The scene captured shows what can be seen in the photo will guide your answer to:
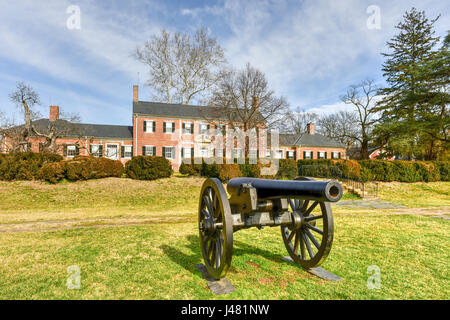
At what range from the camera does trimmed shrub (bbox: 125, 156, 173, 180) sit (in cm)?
1533

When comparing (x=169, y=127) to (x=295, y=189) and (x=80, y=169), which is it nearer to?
(x=80, y=169)

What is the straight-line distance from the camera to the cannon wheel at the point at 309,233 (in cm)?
343

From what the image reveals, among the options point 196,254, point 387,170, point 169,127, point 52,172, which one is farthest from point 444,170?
point 52,172

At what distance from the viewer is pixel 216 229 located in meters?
3.31

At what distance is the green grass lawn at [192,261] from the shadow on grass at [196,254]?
0.06 feet

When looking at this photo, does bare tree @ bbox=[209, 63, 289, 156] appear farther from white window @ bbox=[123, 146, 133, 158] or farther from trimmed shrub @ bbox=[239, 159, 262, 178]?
white window @ bbox=[123, 146, 133, 158]

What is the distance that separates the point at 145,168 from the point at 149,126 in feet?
43.1

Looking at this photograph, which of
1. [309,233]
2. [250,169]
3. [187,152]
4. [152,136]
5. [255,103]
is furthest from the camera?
[187,152]

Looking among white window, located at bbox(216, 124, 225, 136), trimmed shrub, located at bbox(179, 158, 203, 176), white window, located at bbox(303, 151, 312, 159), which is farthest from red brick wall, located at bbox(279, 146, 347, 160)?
trimmed shrub, located at bbox(179, 158, 203, 176)

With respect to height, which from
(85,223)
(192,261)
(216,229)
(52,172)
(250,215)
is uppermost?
(52,172)

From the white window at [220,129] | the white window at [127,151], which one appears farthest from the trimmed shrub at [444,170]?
the white window at [127,151]

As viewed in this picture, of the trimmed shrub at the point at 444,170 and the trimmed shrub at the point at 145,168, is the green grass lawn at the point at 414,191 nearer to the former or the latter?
the trimmed shrub at the point at 444,170

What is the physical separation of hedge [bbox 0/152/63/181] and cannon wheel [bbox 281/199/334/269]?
14883mm
